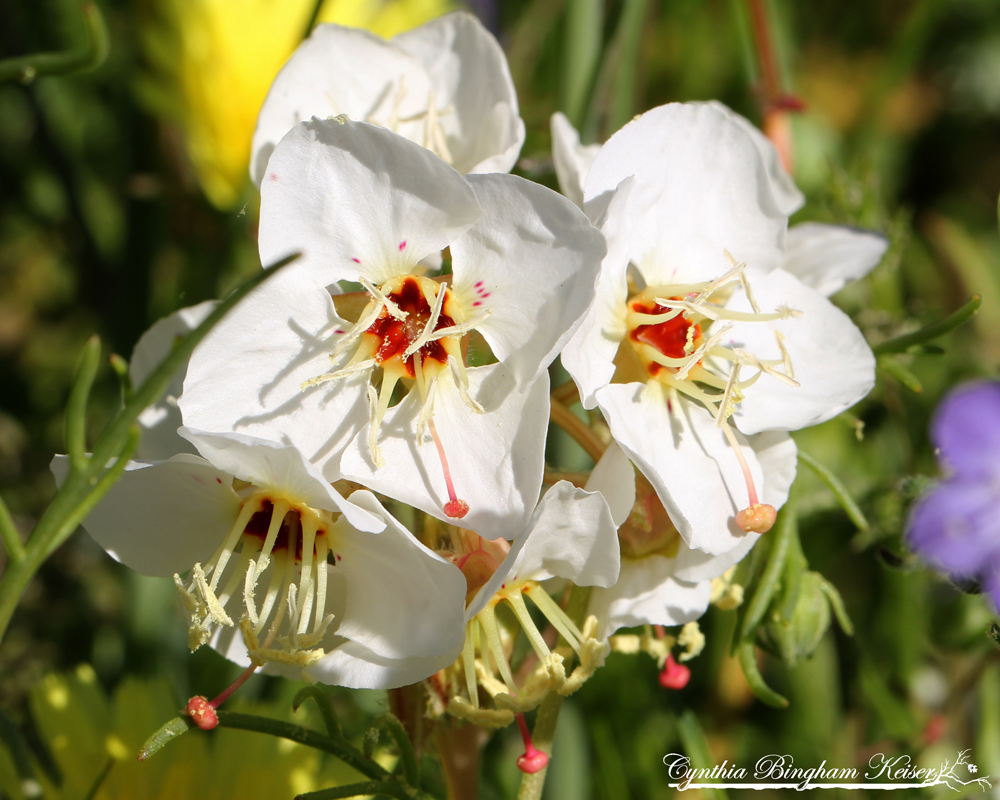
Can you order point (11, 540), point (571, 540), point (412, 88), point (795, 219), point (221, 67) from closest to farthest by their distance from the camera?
point (11, 540)
point (571, 540)
point (412, 88)
point (795, 219)
point (221, 67)

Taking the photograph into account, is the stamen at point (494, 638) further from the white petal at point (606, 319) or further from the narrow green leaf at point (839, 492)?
the narrow green leaf at point (839, 492)

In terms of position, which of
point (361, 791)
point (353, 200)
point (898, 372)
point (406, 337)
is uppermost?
point (353, 200)

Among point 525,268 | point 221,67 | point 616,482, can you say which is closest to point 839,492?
point 616,482

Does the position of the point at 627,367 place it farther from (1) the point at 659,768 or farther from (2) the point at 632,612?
(1) the point at 659,768

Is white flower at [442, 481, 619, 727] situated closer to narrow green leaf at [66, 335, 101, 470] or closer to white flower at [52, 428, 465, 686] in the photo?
white flower at [52, 428, 465, 686]

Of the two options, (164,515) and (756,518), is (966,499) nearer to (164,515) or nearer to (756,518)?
(756,518)

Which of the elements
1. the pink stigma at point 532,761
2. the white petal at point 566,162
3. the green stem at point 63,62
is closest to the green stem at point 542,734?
the pink stigma at point 532,761
